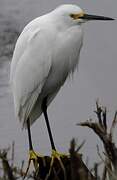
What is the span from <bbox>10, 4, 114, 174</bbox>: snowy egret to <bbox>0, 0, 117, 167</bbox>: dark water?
187 cm

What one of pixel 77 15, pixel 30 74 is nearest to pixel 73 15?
pixel 77 15

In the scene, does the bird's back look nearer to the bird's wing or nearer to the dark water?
the bird's wing

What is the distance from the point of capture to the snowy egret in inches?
153

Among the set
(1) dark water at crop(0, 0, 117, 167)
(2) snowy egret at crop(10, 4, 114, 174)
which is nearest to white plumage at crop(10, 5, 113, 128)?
(2) snowy egret at crop(10, 4, 114, 174)

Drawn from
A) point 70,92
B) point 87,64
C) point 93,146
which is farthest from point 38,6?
point 93,146

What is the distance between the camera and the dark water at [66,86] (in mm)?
6480

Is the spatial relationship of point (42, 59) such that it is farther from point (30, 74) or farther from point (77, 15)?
point (77, 15)

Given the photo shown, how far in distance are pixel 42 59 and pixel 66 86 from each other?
370 centimetres

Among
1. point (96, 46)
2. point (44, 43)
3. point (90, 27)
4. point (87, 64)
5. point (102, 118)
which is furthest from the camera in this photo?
point (90, 27)

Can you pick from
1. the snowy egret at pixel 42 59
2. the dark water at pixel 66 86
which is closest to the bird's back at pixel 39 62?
the snowy egret at pixel 42 59

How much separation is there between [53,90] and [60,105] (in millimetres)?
3249

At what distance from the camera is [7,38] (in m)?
8.83

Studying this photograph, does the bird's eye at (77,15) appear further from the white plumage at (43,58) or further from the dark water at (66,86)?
the dark water at (66,86)

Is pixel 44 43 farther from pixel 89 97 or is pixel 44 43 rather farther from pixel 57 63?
pixel 89 97
